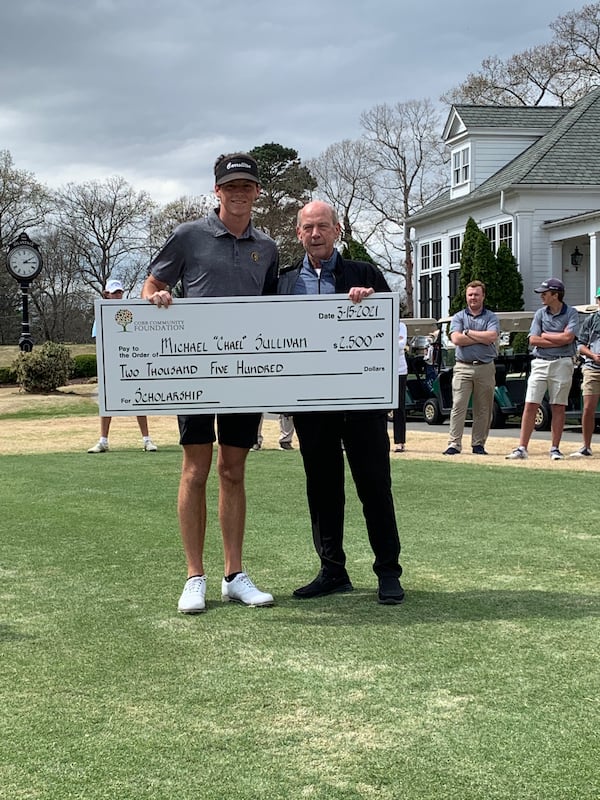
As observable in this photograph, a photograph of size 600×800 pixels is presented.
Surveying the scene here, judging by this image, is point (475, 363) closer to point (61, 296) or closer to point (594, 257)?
point (594, 257)

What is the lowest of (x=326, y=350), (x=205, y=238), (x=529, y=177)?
(x=326, y=350)

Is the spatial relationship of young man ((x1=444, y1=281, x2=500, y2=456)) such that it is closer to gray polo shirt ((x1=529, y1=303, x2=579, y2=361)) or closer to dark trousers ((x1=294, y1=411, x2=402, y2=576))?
gray polo shirt ((x1=529, y1=303, x2=579, y2=361))

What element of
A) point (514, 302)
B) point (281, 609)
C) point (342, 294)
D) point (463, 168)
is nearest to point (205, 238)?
point (342, 294)

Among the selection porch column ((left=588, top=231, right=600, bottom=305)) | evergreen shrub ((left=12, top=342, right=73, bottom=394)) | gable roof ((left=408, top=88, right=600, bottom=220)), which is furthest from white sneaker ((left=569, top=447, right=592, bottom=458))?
gable roof ((left=408, top=88, right=600, bottom=220))

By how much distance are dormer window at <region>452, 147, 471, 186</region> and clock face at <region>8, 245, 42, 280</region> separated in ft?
56.6

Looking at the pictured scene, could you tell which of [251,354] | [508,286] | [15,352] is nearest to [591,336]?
[251,354]

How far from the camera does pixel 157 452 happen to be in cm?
1267

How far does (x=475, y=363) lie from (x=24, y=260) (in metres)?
20.0

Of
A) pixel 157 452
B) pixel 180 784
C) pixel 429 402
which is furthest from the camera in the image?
pixel 429 402

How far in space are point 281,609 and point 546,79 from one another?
168 feet

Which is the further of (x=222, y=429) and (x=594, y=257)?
(x=594, y=257)

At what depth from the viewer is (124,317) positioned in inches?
188

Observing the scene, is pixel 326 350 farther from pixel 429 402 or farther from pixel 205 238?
pixel 429 402

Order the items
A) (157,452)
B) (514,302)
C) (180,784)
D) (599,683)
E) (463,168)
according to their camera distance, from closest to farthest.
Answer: (180,784) → (599,683) → (157,452) → (514,302) → (463,168)
